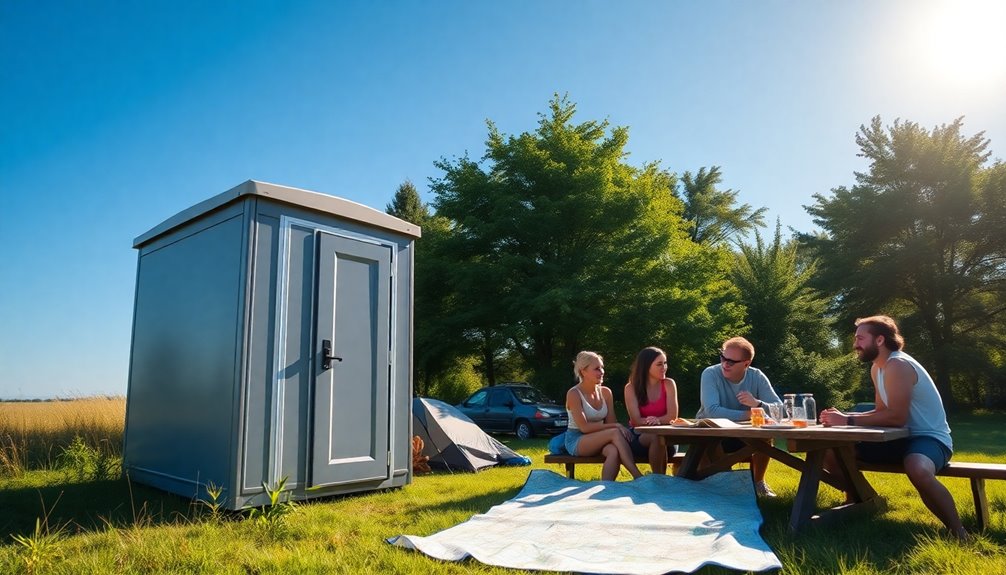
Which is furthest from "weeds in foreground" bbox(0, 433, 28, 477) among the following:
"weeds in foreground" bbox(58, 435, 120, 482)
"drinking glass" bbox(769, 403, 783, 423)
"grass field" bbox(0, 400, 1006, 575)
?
"drinking glass" bbox(769, 403, 783, 423)

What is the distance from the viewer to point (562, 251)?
20.1 metres

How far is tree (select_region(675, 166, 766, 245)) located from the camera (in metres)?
32.1

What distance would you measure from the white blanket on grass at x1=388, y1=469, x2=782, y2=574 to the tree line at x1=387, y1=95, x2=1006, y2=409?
40.7 feet

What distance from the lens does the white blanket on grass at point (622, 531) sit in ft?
11.3

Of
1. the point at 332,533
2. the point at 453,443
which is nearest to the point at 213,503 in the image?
the point at 332,533

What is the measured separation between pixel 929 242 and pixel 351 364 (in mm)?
23306

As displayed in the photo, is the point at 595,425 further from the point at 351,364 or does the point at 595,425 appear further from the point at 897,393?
the point at 897,393

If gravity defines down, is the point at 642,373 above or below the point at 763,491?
above

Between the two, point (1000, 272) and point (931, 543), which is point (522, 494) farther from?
point (1000, 272)

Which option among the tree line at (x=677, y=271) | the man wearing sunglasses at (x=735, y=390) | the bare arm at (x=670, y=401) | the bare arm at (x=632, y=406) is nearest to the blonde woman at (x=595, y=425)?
the bare arm at (x=632, y=406)

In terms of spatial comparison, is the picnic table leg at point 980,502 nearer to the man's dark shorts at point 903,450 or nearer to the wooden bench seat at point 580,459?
the man's dark shorts at point 903,450

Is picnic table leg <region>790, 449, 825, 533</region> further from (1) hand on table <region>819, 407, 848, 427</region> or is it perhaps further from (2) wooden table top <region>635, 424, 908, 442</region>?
(1) hand on table <region>819, 407, 848, 427</region>

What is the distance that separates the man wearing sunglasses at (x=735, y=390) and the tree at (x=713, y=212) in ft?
90.0

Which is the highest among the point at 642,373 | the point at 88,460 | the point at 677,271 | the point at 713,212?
the point at 713,212
